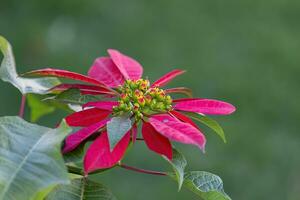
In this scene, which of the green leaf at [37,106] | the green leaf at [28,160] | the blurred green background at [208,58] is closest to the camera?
the green leaf at [28,160]

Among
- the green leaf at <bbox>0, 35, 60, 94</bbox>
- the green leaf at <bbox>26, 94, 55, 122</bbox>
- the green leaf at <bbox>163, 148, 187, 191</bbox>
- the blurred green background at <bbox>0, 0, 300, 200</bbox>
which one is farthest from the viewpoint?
the blurred green background at <bbox>0, 0, 300, 200</bbox>

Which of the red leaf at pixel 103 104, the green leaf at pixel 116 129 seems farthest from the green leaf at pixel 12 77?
the green leaf at pixel 116 129

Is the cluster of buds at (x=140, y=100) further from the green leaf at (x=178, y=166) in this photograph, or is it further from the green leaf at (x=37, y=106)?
the green leaf at (x=37, y=106)

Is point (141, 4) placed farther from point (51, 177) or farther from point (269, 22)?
point (51, 177)

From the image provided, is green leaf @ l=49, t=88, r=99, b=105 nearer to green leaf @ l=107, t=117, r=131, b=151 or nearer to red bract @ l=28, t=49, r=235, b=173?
red bract @ l=28, t=49, r=235, b=173

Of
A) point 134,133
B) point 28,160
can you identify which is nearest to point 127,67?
point 134,133

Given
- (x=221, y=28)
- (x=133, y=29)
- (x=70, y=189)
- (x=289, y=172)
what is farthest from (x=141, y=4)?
(x=70, y=189)

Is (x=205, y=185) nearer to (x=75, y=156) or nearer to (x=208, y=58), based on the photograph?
(x=75, y=156)

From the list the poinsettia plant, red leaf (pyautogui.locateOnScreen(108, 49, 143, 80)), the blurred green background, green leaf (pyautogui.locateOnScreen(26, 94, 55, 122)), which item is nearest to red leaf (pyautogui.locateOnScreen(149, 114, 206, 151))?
the poinsettia plant
